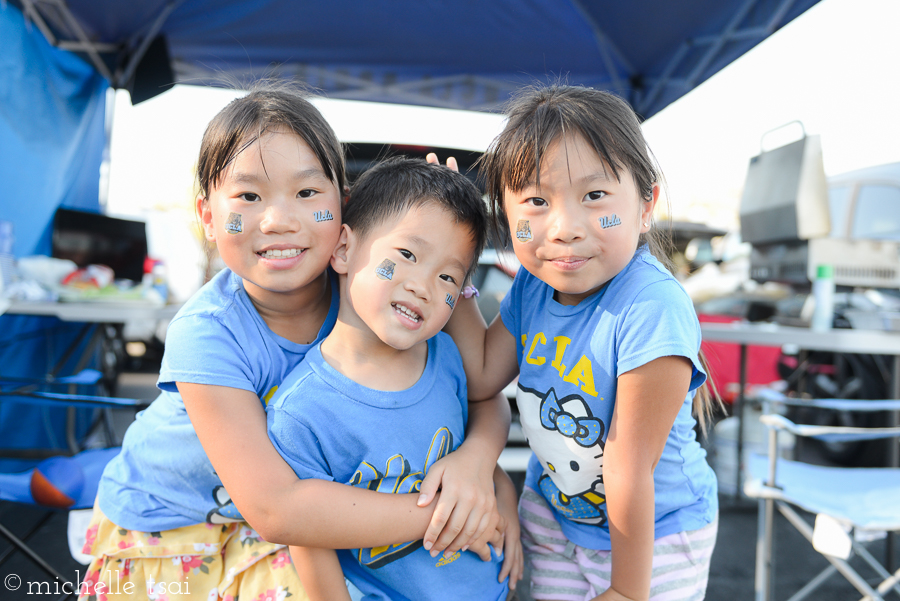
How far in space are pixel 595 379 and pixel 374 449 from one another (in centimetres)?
39

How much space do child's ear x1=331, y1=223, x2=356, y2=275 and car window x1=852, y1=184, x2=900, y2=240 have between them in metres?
4.42

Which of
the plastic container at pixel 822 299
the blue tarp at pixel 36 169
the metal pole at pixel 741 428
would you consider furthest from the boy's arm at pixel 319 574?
the blue tarp at pixel 36 169

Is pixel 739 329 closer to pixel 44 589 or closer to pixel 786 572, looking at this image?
pixel 786 572

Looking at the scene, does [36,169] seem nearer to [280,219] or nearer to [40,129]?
[40,129]

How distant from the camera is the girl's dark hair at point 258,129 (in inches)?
35.2

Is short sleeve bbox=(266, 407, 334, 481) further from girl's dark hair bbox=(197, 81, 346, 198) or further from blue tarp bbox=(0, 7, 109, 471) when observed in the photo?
blue tarp bbox=(0, 7, 109, 471)

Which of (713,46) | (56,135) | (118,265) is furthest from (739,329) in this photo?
(56,135)

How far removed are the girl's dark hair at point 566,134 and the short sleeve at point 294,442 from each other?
532mm

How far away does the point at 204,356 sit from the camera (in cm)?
82

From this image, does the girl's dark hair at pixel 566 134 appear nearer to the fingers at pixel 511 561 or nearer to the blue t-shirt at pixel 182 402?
the blue t-shirt at pixel 182 402

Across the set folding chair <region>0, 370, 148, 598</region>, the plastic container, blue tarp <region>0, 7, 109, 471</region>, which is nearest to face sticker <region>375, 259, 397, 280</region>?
folding chair <region>0, 370, 148, 598</region>

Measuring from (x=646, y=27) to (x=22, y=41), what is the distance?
163 inches

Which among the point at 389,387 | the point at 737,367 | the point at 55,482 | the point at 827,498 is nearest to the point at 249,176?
the point at 389,387

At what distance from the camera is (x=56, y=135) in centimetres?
341
